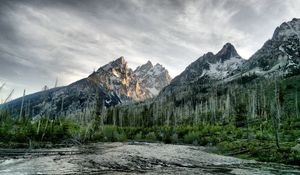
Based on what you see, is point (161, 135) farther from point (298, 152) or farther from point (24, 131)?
point (298, 152)

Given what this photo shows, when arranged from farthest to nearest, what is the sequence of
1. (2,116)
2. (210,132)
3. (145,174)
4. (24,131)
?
(210,132) < (2,116) < (24,131) < (145,174)

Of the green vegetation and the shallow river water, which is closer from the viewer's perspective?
the shallow river water

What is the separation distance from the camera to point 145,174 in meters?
29.7

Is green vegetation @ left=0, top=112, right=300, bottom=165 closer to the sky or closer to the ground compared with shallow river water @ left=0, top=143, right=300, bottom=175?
closer to the sky

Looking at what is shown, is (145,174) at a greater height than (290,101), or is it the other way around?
(290,101)

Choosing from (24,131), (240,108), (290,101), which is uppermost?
(290,101)

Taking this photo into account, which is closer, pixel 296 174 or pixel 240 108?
pixel 296 174

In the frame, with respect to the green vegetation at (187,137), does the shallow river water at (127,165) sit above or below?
below

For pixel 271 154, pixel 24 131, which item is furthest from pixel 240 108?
pixel 24 131

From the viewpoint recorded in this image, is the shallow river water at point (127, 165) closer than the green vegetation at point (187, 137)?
Yes

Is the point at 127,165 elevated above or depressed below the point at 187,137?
below

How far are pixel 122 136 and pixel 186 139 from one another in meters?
23.9

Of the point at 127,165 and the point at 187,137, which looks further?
the point at 187,137

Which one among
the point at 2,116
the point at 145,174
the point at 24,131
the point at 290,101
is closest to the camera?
the point at 145,174
